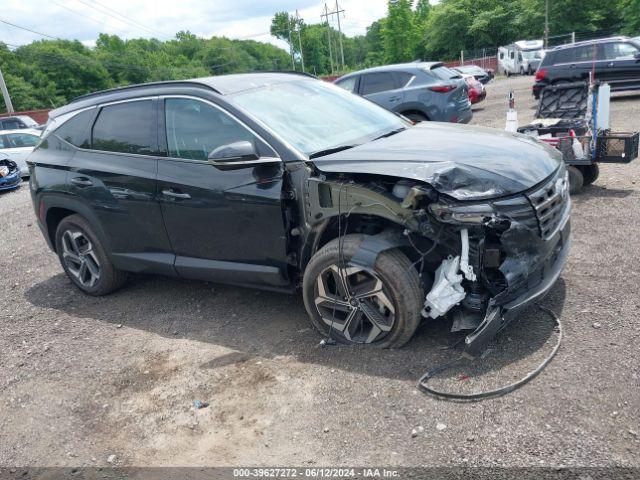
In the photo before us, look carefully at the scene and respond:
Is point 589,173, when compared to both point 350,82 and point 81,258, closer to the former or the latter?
point 81,258

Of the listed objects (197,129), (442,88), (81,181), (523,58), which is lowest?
(81,181)

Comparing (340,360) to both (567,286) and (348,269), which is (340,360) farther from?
(567,286)

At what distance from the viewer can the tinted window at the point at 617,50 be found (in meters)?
14.6

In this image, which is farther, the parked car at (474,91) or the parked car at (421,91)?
the parked car at (474,91)

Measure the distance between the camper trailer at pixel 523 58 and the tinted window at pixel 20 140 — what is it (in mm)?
29441

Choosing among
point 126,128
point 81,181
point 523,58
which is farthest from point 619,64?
point 523,58

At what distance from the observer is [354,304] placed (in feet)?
11.9

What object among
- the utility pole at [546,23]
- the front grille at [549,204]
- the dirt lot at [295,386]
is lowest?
the dirt lot at [295,386]

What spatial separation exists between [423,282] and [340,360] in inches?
30.2

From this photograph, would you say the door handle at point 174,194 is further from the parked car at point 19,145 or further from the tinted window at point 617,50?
the tinted window at point 617,50

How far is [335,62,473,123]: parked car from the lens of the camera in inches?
422

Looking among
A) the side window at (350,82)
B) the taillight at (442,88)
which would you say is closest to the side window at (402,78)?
the taillight at (442,88)

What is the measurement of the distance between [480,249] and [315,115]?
182cm

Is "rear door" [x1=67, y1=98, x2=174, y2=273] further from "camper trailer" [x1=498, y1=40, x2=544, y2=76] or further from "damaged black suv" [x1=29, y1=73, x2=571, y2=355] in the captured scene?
"camper trailer" [x1=498, y1=40, x2=544, y2=76]
